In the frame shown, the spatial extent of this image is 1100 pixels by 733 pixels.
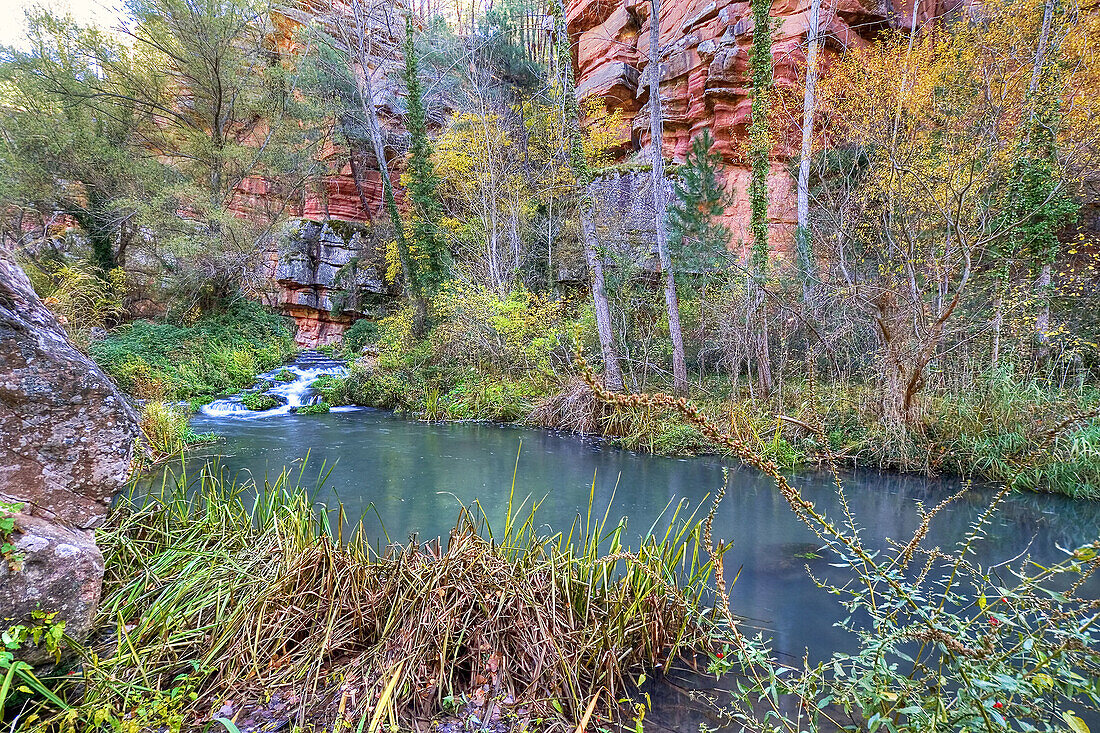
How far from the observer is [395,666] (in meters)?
2.23

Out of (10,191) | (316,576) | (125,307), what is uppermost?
(10,191)

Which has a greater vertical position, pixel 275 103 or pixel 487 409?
pixel 275 103

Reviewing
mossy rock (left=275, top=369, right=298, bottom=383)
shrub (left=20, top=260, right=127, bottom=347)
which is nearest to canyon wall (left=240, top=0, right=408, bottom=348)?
shrub (left=20, top=260, right=127, bottom=347)

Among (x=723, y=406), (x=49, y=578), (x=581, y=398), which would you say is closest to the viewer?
(x=49, y=578)

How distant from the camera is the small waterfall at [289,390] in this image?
1118 cm

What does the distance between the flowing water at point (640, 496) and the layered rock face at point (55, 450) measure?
1.41m

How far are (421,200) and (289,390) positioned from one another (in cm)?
727

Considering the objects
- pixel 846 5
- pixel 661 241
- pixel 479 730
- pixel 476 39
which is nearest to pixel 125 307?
Result: pixel 476 39

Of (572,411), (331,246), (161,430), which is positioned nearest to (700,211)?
(572,411)

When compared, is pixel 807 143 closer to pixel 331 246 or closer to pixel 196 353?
pixel 196 353

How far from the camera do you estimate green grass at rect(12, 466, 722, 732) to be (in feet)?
6.77

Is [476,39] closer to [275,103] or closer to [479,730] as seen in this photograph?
[275,103]

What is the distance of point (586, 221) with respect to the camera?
1148cm

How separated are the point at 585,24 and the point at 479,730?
23.7m
